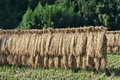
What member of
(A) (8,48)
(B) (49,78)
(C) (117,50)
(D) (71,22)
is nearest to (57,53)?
(B) (49,78)

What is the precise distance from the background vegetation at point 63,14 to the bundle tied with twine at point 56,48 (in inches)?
631

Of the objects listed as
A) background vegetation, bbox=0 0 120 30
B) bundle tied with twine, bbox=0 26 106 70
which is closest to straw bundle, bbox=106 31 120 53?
background vegetation, bbox=0 0 120 30

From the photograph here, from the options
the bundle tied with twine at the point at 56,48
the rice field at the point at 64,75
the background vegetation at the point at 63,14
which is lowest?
the rice field at the point at 64,75

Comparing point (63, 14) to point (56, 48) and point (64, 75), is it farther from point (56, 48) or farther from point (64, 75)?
point (64, 75)

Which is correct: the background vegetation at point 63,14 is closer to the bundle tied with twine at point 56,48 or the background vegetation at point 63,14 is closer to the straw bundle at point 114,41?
the straw bundle at point 114,41

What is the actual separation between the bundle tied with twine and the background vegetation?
1602 cm

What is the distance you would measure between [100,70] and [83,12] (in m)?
24.5

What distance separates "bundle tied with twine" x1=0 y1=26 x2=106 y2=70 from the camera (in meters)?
10.4

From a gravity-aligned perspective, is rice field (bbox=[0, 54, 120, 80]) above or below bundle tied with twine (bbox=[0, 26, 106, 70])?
below

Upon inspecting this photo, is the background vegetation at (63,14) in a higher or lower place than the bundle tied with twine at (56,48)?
higher

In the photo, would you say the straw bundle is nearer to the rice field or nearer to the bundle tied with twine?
the rice field

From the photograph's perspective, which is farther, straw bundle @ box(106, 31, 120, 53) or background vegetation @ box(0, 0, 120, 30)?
background vegetation @ box(0, 0, 120, 30)

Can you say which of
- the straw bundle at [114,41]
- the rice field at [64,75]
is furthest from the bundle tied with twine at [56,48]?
the straw bundle at [114,41]

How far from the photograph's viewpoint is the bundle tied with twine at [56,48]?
10398 millimetres
